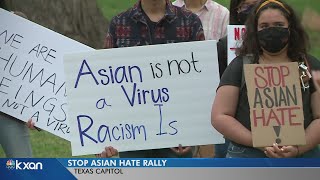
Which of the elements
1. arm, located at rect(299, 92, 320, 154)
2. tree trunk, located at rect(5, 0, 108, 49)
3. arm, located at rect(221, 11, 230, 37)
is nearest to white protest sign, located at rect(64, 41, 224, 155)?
tree trunk, located at rect(5, 0, 108, 49)

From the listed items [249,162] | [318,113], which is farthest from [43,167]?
[318,113]

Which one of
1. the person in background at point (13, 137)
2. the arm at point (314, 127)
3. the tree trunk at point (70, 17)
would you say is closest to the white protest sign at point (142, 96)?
the tree trunk at point (70, 17)

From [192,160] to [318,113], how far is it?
27.7 inches

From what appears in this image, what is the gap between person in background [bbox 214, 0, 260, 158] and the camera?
17.1 feet

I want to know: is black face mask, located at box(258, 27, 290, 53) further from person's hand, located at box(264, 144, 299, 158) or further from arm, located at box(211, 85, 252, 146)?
person's hand, located at box(264, 144, 299, 158)

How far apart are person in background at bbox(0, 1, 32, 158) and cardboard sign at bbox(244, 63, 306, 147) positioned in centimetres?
132

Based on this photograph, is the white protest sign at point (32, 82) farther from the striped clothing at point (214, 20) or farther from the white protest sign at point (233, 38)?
the white protest sign at point (233, 38)

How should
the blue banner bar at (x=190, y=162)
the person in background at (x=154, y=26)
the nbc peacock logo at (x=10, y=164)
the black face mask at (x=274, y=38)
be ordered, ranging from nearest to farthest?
the black face mask at (x=274, y=38), the blue banner bar at (x=190, y=162), the person in background at (x=154, y=26), the nbc peacock logo at (x=10, y=164)

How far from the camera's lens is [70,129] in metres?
5.28

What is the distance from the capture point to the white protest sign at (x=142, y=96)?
17.0 ft

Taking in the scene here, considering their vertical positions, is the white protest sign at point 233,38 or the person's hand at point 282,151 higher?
the white protest sign at point 233,38

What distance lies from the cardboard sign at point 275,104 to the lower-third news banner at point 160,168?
0.16 meters

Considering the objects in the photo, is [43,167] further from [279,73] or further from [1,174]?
[279,73]

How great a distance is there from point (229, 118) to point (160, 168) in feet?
1.75
